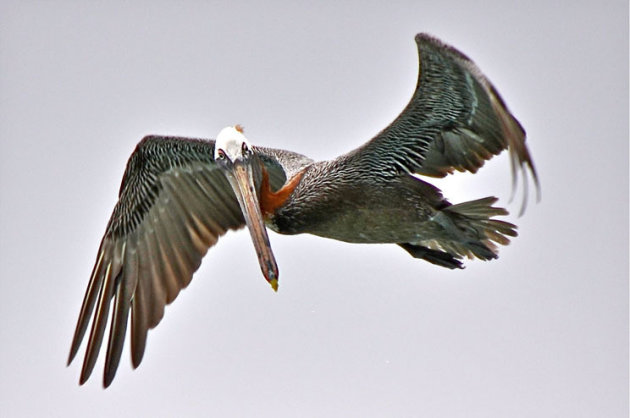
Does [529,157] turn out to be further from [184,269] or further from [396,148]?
[184,269]

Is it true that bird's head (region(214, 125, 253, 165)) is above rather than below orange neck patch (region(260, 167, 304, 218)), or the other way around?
above

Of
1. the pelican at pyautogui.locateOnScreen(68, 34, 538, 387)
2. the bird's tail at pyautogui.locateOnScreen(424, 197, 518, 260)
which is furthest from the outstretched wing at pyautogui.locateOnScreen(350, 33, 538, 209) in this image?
the bird's tail at pyautogui.locateOnScreen(424, 197, 518, 260)

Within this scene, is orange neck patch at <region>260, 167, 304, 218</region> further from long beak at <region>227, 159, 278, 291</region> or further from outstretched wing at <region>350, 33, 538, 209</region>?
outstretched wing at <region>350, 33, 538, 209</region>

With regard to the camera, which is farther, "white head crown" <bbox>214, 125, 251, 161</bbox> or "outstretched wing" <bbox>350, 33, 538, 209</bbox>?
"white head crown" <bbox>214, 125, 251, 161</bbox>

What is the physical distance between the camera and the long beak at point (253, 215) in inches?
252

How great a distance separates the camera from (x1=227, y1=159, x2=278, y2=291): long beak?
6410 mm

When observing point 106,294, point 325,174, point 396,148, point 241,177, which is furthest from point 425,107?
point 106,294

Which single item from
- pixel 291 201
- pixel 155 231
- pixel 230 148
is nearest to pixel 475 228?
pixel 291 201

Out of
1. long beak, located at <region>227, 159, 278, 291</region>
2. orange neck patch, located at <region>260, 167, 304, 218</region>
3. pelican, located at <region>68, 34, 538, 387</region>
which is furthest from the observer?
orange neck patch, located at <region>260, 167, 304, 218</region>

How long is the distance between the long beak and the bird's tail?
1.47 meters

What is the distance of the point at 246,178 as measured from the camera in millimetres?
6887

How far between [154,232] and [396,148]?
2196 mm

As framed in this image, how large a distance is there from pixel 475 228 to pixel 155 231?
2.64 metres

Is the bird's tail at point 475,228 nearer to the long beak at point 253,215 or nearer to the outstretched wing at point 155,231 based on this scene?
the long beak at point 253,215
